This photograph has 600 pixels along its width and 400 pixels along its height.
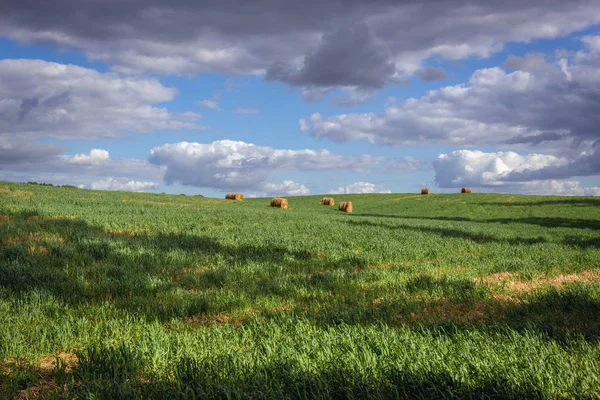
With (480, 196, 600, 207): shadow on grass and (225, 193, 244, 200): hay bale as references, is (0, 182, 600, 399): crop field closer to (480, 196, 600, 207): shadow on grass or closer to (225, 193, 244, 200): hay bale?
(480, 196, 600, 207): shadow on grass

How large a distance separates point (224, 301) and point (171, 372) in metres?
3.88

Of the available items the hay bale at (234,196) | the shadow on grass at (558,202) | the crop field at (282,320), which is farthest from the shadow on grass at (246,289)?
the hay bale at (234,196)

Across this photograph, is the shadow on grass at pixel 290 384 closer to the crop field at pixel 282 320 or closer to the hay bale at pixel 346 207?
the crop field at pixel 282 320

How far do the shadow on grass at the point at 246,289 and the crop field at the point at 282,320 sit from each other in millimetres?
54

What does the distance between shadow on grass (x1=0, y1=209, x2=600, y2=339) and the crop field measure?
54 millimetres

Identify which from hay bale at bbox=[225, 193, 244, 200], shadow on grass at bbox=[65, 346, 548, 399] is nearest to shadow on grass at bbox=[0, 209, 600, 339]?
shadow on grass at bbox=[65, 346, 548, 399]

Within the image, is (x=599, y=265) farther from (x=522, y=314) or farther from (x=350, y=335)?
(x=350, y=335)

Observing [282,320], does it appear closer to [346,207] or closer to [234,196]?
[346,207]

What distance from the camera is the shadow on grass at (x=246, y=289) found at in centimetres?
764

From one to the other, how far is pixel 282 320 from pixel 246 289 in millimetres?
2788

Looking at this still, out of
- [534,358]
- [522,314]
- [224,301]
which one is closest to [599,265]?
[522,314]

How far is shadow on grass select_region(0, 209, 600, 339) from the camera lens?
764cm

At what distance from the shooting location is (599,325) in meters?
6.82

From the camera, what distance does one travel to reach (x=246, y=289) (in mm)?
10055
